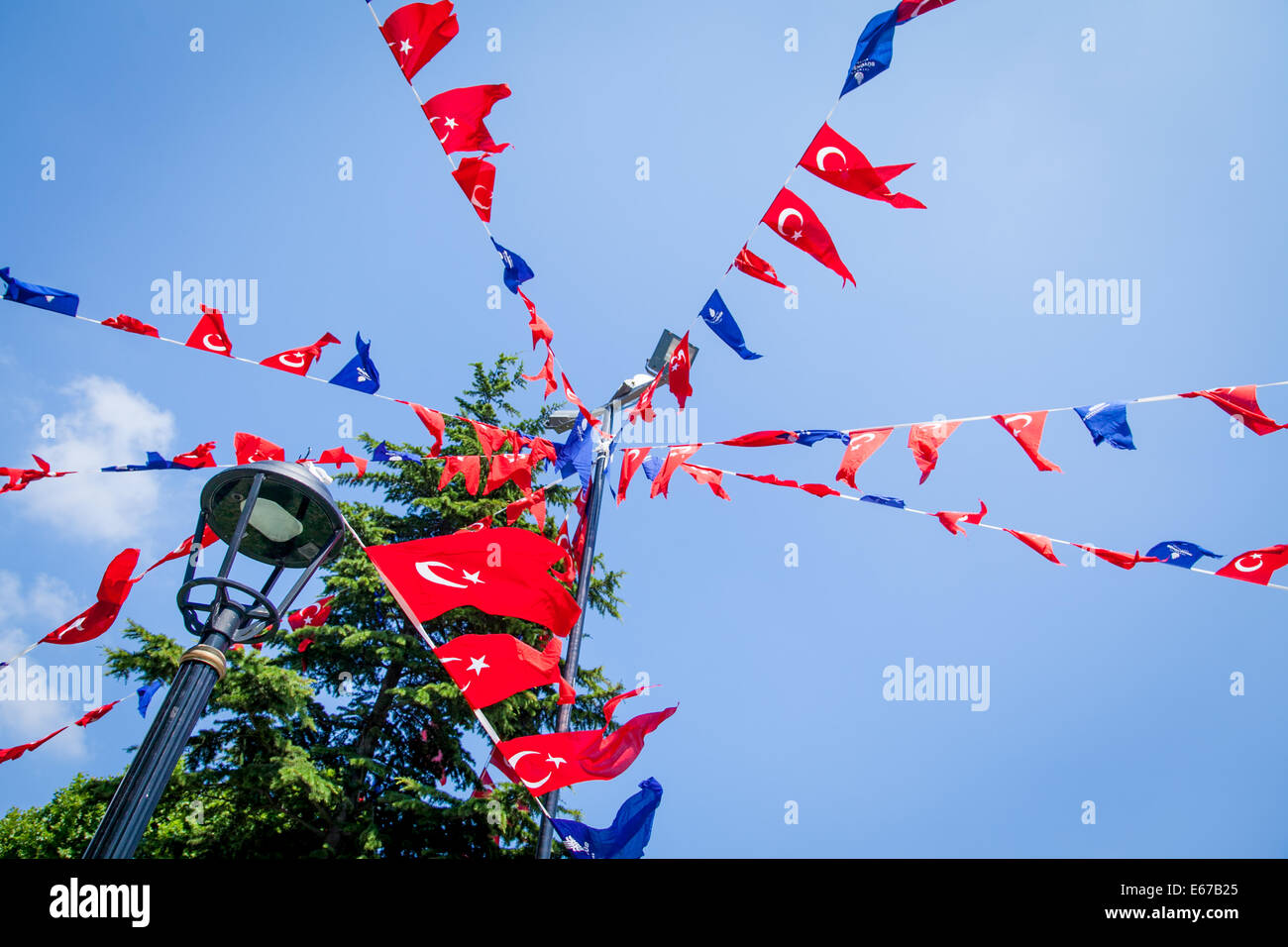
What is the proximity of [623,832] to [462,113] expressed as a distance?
542 centimetres

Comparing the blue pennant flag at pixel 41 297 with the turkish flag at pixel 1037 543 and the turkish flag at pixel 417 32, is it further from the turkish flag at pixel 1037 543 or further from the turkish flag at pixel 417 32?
the turkish flag at pixel 1037 543

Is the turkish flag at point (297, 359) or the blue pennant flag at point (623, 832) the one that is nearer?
the blue pennant flag at point (623, 832)

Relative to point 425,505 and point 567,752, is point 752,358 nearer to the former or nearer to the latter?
point 567,752

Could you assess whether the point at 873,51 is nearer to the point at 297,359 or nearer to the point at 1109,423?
the point at 1109,423

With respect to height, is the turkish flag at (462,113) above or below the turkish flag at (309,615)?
above

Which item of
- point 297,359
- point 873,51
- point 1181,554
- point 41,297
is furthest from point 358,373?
point 1181,554

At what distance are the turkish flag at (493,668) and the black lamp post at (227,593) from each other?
1.22 meters

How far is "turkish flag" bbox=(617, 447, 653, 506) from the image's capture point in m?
7.12

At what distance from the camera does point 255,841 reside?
8945mm

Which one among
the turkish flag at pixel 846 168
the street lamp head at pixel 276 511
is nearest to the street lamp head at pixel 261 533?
the street lamp head at pixel 276 511

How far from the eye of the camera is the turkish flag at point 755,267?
6051mm

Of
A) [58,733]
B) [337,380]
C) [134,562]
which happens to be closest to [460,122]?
[337,380]

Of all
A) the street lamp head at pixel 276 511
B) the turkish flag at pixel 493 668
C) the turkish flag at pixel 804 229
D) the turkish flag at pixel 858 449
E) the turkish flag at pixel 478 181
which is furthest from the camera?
the turkish flag at pixel 858 449
